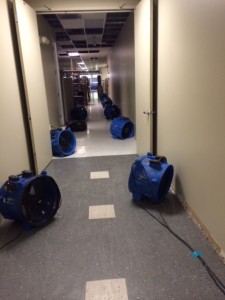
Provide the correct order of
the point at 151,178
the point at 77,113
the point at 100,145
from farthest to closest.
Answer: the point at 77,113
the point at 100,145
the point at 151,178

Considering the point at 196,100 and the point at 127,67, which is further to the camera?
the point at 127,67

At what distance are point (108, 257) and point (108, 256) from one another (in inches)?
0.4

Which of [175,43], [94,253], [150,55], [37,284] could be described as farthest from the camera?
[150,55]

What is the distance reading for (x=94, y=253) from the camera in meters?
1.79

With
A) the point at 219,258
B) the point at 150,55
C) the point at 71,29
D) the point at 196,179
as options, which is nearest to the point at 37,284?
the point at 219,258

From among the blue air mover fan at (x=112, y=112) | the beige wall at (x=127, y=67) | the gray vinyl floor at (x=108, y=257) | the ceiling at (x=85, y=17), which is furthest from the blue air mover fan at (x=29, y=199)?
the blue air mover fan at (x=112, y=112)

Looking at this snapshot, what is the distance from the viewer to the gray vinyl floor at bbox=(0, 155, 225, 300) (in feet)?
4.81

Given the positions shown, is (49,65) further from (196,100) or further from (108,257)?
(108,257)

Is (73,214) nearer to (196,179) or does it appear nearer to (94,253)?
(94,253)

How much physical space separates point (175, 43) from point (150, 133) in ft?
3.91

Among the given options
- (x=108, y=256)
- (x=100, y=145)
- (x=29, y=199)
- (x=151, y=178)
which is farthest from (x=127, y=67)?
(x=108, y=256)

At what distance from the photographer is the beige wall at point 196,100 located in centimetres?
157

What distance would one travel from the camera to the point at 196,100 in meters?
1.91

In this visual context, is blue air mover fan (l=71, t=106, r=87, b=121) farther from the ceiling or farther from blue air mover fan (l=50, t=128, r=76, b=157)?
blue air mover fan (l=50, t=128, r=76, b=157)
